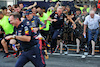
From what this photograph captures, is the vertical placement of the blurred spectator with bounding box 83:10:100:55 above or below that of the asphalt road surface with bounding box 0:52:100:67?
above

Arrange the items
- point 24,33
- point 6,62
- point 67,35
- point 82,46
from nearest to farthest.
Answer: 1. point 24,33
2. point 6,62
3. point 82,46
4. point 67,35

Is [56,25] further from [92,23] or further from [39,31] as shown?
[92,23]

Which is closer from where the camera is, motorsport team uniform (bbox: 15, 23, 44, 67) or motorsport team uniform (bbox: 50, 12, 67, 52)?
motorsport team uniform (bbox: 15, 23, 44, 67)

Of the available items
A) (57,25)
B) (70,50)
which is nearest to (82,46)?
(70,50)

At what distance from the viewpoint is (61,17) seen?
880 centimetres

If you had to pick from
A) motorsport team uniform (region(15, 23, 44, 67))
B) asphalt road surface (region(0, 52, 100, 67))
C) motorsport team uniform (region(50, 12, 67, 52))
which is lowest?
asphalt road surface (region(0, 52, 100, 67))

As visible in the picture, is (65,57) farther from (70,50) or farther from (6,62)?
(6,62)

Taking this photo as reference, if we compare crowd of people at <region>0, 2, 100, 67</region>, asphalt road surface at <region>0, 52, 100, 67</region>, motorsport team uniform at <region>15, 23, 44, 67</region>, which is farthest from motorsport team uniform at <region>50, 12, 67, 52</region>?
motorsport team uniform at <region>15, 23, 44, 67</region>

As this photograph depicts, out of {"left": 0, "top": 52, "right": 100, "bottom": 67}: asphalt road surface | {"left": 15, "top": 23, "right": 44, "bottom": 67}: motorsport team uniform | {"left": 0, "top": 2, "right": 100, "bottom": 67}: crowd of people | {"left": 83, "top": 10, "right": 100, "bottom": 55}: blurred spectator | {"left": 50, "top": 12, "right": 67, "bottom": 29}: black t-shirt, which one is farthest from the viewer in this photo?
{"left": 50, "top": 12, "right": 67, "bottom": 29}: black t-shirt

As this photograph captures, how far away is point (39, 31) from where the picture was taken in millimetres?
8594

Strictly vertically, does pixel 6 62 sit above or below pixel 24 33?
below

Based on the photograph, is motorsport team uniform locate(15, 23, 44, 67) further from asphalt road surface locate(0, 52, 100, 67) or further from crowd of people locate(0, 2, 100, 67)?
asphalt road surface locate(0, 52, 100, 67)

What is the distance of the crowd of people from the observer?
4602 millimetres

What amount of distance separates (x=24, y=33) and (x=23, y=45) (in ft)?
1.17
